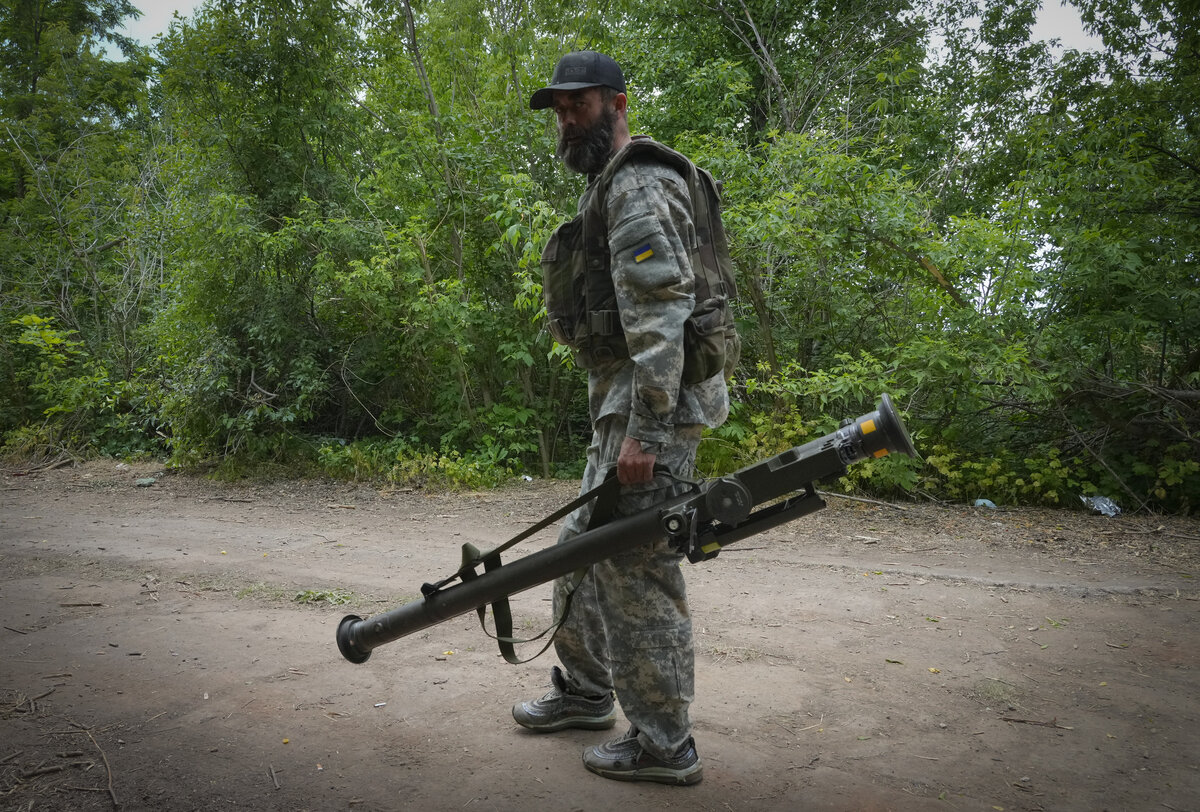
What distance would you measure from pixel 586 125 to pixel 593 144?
67mm

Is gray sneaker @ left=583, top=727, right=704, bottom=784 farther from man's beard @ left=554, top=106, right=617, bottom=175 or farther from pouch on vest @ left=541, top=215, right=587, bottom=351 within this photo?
man's beard @ left=554, top=106, right=617, bottom=175

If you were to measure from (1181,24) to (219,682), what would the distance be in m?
9.01

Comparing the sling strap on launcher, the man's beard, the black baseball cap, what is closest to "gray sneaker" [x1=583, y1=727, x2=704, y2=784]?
the sling strap on launcher

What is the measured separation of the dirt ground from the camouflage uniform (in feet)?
1.18

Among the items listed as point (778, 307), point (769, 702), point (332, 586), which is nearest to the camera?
point (769, 702)

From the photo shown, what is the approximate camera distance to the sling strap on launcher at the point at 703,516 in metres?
2.26

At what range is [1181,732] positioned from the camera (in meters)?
2.97

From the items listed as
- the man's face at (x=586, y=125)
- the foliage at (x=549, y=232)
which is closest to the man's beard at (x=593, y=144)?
the man's face at (x=586, y=125)

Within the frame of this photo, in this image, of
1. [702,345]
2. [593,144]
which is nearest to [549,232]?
[593,144]

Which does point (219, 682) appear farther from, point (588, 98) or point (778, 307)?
point (778, 307)

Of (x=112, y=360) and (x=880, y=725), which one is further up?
(x=112, y=360)

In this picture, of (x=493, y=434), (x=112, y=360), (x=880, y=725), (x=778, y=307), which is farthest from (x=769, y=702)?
(x=112, y=360)

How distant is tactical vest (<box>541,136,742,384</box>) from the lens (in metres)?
2.63

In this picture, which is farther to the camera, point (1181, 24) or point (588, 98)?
point (1181, 24)
